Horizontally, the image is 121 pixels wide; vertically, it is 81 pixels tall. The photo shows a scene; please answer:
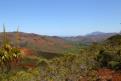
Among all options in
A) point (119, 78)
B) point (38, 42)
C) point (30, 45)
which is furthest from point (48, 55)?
point (119, 78)

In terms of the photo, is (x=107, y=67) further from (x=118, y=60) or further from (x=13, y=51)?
(x=13, y=51)

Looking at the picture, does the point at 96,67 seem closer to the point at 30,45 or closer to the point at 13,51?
the point at 13,51

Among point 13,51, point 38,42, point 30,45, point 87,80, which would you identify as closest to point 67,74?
point 87,80

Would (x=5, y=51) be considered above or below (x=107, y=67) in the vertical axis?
above

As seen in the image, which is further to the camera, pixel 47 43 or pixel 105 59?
pixel 47 43

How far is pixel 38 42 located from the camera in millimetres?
118312

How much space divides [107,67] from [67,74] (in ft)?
13.8

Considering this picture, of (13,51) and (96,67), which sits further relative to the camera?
(96,67)

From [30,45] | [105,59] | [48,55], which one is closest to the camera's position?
[105,59]

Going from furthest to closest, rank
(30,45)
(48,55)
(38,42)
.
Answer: (38,42) < (30,45) < (48,55)

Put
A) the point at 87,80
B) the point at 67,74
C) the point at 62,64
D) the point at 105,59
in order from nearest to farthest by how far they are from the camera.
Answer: the point at 87,80 < the point at 67,74 < the point at 105,59 < the point at 62,64

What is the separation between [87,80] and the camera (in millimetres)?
26094

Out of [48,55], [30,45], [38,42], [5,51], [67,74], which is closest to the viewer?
[5,51]

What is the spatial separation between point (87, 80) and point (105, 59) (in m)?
5.93
